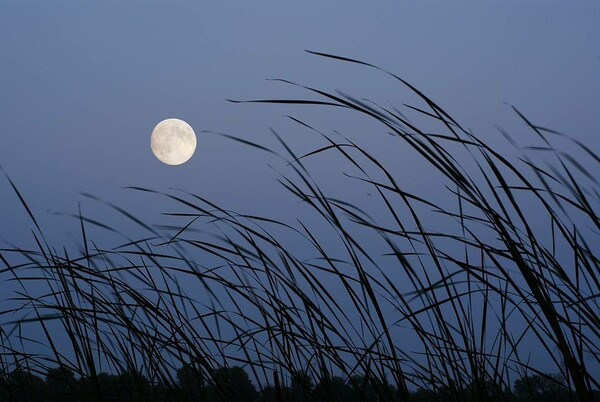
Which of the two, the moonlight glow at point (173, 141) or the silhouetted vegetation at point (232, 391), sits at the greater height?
the moonlight glow at point (173, 141)

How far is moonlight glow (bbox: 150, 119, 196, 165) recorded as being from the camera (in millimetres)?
13953

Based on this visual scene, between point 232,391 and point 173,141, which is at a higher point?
point 173,141

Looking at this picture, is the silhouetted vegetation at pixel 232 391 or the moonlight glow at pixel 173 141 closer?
the silhouetted vegetation at pixel 232 391

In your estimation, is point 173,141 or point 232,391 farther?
→ point 173,141

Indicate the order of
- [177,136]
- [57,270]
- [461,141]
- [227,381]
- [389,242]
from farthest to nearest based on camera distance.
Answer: [177,136] → [57,270] → [227,381] → [389,242] → [461,141]

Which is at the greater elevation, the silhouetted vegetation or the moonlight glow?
the moonlight glow

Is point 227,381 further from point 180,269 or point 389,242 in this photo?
point 389,242

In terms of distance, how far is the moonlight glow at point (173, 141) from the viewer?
13953 mm

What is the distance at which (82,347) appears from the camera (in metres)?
1.59

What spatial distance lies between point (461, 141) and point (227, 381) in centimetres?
79

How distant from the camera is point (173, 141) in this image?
1473 cm

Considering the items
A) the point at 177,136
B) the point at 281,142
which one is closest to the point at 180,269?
the point at 281,142

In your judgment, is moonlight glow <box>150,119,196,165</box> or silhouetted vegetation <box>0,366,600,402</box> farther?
moonlight glow <box>150,119,196,165</box>

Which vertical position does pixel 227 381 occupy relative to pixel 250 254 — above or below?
below
